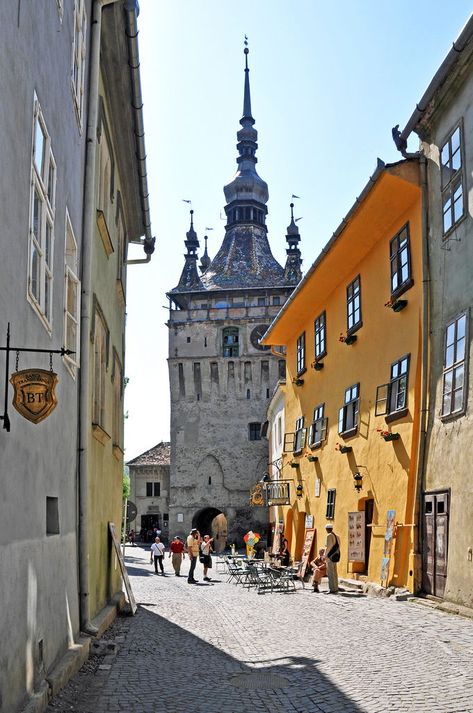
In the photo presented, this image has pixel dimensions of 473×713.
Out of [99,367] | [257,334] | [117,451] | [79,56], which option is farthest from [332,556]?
[257,334]

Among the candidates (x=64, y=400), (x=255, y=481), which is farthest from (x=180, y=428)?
(x=64, y=400)

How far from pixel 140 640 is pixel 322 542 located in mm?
12307

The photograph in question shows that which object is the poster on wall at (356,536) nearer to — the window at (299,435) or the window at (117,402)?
the window at (117,402)

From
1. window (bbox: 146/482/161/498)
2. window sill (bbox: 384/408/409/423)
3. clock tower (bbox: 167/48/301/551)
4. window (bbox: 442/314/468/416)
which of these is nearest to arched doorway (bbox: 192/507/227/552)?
clock tower (bbox: 167/48/301/551)

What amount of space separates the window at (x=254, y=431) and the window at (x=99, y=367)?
45500 mm

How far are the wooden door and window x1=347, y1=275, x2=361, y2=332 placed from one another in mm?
6169

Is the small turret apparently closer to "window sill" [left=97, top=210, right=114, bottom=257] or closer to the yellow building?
the yellow building

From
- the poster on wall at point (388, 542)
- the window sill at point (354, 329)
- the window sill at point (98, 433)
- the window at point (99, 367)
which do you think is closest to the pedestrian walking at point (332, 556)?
the poster on wall at point (388, 542)

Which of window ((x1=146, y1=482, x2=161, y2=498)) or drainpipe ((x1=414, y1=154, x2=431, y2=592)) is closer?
drainpipe ((x1=414, y1=154, x2=431, y2=592))

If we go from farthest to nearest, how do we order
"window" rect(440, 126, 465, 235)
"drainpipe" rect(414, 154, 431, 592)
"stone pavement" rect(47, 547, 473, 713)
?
"drainpipe" rect(414, 154, 431, 592) < "window" rect(440, 126, 465, 235) < "stone pavement" rect(47, 547, 473, 713)

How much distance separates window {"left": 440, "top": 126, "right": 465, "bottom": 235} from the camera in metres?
13.8

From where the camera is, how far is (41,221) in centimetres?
726

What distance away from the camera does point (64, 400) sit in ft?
29.2

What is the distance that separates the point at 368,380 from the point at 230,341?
42.3 meters
